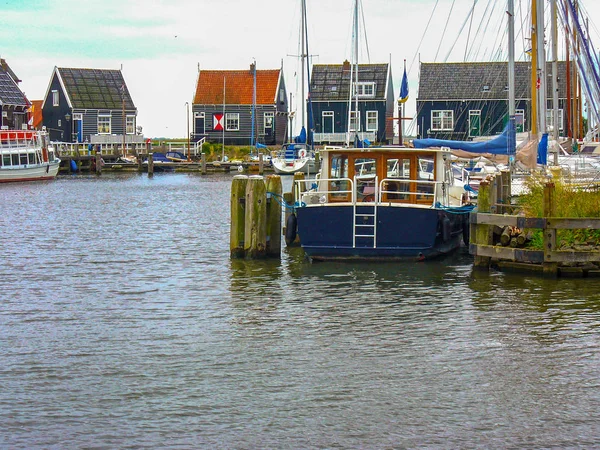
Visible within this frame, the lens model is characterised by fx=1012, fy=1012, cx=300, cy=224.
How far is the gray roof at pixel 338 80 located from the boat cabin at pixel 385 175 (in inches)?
2653

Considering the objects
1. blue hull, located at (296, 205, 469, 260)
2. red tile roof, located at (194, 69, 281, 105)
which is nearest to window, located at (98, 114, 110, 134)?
red tile roof, located at (194, 69, 281, 105)

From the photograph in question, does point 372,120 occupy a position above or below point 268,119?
below

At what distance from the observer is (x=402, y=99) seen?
52469 mm

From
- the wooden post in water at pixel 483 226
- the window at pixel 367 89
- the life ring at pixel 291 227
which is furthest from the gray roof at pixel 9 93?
the wooden post in water at pixel 483 226

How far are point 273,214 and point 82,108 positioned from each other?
75.8m

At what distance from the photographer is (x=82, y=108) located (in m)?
95.1

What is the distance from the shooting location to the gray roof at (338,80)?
90.9 meters

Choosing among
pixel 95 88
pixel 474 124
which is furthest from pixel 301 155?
pixel 95 88

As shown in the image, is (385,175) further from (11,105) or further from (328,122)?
(11,105)

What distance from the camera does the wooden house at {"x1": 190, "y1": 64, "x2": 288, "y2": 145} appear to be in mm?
94000

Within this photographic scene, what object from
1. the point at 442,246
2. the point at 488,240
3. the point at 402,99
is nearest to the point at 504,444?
the point at 488,240

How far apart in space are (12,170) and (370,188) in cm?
5087

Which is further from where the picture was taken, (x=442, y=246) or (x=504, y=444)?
(x=442, y=246)

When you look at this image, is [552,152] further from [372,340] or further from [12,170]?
[12,170]
